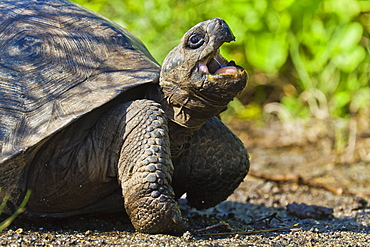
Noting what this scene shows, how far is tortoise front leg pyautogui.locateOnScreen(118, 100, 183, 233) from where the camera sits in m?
2.71

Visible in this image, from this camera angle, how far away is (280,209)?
4.13 metres

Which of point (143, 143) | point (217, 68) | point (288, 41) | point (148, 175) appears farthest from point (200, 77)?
point (288, 41)

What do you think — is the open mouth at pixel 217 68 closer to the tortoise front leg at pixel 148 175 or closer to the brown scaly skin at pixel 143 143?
the brown scaly skin at pixel 143 143

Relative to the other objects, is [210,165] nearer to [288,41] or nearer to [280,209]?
[280,209]

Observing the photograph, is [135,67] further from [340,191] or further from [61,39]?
[340,191]

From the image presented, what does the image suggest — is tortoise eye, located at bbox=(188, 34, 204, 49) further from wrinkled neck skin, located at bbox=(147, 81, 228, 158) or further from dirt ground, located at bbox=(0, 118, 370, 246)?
dirt ground, located at bbox=(0, 118, 370, 246)

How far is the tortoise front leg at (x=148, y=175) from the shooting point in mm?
2707

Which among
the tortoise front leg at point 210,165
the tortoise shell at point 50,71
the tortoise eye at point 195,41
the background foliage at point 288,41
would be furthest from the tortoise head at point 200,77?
the background foliage at point 288,41

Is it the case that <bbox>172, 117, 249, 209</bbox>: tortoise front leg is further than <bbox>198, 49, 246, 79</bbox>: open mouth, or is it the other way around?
<bbox>172, 117, 249, 209</bbox>: tortoise front leg

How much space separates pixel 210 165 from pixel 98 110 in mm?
920

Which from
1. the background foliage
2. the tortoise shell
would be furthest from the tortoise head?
the background foliage

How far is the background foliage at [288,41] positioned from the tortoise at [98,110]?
11.3 feet

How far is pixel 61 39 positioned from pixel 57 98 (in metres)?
0.47

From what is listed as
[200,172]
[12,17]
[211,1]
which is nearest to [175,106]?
[200,172]
